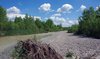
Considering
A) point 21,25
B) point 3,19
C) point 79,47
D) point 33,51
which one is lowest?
point 79,47

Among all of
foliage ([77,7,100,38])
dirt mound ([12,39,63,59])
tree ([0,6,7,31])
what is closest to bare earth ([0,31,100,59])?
dirt mound ([12,39,63,59])

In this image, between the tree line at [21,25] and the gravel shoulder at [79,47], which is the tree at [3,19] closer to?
the tree line at [21,25]

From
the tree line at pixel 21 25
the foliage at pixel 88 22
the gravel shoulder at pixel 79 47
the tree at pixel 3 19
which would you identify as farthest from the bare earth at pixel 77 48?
the tree at pixel 3 19

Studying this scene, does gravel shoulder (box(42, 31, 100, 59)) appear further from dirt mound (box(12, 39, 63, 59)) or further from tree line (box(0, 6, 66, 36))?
tree line (box(0, 6, 66, 36))

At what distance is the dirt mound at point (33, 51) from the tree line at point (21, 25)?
75811 millimetres

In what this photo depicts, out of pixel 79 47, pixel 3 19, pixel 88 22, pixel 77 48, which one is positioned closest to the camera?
pixel 77 48

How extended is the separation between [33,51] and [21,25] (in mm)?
101286

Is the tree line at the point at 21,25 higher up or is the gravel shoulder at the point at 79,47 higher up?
the tree line at the point at 21,25

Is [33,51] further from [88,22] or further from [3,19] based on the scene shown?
[3,19]

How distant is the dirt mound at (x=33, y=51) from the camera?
342 inches

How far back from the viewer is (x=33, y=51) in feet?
28.7

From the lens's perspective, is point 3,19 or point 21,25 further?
point 21,25

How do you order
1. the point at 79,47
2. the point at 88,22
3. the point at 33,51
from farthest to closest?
the point at 88,22
the point at 79,47
the point at 33,51

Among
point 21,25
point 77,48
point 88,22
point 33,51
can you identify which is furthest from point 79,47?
point 21,25
